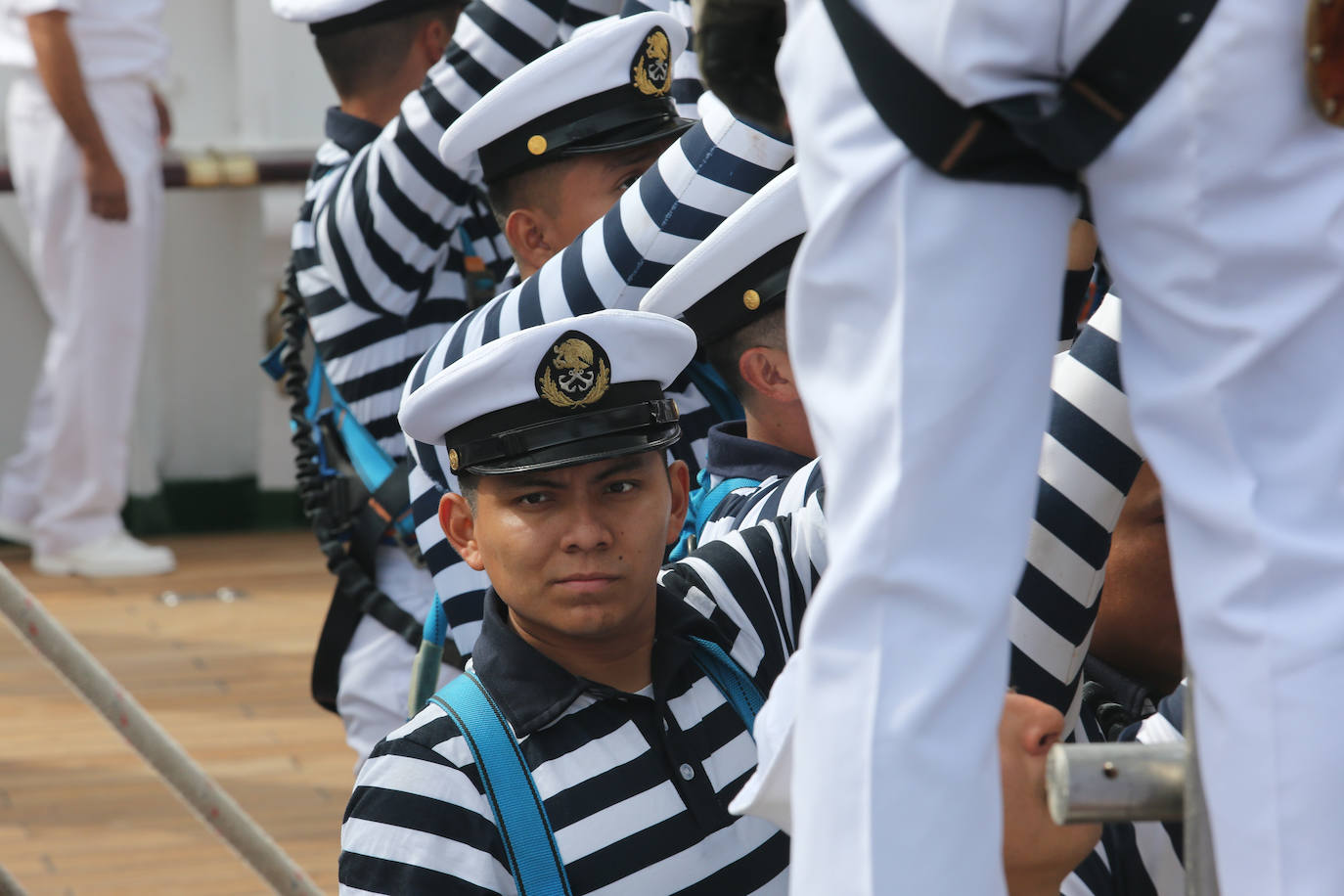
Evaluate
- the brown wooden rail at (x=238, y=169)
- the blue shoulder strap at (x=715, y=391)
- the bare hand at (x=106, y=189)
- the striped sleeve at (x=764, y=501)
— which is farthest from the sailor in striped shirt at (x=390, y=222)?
the brown wooden rail at (x=238, y=169)

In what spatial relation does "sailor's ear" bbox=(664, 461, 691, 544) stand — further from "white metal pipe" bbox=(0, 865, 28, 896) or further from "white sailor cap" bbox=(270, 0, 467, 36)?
"white sailor cap" bbox=(270, 0, 467, 36)

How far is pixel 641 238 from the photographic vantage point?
2037 millimetres

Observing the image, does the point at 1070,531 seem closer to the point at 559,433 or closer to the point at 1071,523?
the point at 1071,523

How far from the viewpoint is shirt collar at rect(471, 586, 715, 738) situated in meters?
1.59

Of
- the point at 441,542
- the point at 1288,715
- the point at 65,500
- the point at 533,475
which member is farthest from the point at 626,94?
the point at 65,500

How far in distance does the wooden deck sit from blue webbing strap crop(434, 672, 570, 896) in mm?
1866

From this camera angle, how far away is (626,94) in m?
2.38

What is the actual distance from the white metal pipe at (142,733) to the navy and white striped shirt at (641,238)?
433 mm

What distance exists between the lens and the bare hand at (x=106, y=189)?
5.19 meters

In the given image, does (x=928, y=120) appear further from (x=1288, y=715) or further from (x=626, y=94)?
(x=626, y=94)

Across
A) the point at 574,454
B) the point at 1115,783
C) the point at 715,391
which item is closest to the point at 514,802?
the point at 574,454

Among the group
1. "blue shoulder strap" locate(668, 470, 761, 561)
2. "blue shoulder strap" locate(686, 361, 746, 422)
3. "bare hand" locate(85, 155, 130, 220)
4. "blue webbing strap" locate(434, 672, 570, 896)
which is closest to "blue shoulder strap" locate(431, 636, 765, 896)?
"blue webbing strap" locate(434, 672, 570, 896)

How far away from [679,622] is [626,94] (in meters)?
0.90

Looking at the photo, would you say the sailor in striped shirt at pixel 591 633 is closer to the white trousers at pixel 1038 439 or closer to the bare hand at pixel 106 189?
the white trousers at pixel 1038 439
